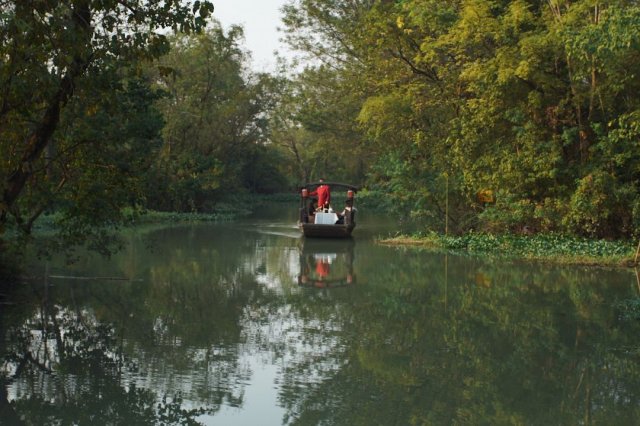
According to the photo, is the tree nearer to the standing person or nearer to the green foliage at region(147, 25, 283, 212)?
the standing person

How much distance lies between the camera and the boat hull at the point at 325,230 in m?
27.9

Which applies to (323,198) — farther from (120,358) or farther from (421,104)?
(120,358)

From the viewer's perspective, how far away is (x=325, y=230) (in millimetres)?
28078

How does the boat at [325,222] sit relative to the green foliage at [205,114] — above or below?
below

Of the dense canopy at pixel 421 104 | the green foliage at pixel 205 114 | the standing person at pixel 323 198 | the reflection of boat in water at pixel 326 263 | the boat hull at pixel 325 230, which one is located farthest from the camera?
the green foliage at pixel 205 114

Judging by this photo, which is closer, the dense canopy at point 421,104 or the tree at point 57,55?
the tree at point 57,55

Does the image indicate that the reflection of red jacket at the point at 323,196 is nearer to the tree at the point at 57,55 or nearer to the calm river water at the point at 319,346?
the calm river water at the point at 319,346

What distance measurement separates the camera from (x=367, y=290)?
635 inches

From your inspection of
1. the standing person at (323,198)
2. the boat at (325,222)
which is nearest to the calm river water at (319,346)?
the boat at (325,222)

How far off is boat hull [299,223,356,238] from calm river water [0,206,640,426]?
8449mm

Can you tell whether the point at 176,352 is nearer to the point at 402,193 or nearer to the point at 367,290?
the point at 367,290

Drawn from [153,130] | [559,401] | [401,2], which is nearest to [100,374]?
[559,401]

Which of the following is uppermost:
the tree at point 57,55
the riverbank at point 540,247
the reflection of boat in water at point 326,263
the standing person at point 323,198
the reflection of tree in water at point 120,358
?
the tree at point 57,55

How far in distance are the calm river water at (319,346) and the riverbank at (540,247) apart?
1.03 m
